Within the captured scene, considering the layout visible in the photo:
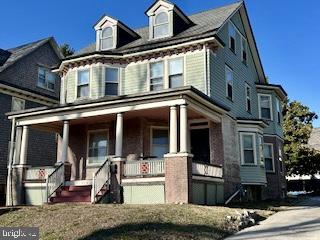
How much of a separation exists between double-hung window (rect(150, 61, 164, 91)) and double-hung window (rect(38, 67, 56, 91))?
37.1 feet

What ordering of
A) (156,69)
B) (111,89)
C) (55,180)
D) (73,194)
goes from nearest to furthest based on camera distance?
(73,194) < (55,180) < (156,69) < (111,89)

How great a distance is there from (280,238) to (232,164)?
9887 millimetres

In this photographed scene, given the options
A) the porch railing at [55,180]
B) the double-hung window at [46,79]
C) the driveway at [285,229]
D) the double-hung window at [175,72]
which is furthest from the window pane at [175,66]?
the double-hung window at [46,79]

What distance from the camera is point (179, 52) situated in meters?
18.5

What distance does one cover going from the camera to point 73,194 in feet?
51.0

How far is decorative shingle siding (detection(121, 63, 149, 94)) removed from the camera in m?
19.4

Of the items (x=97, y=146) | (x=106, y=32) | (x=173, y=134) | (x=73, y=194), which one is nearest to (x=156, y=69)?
(x=106, y=32)

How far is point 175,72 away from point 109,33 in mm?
5138

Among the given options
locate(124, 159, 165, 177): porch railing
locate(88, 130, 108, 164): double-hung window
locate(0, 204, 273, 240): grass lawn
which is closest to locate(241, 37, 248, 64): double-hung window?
locate(88, 130, 108, 164): double-hung window

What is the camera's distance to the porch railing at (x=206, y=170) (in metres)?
14.7

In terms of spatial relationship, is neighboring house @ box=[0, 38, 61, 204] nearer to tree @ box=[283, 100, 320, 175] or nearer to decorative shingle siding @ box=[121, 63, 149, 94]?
decorative shingle siding @ box=[121, 63, 149, 94]

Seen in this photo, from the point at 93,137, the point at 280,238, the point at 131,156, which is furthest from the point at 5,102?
the point at 280,238

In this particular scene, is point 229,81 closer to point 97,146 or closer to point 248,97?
point 248,97

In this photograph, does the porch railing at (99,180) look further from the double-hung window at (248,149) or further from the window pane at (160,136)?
the double-hung window at (248,149)
